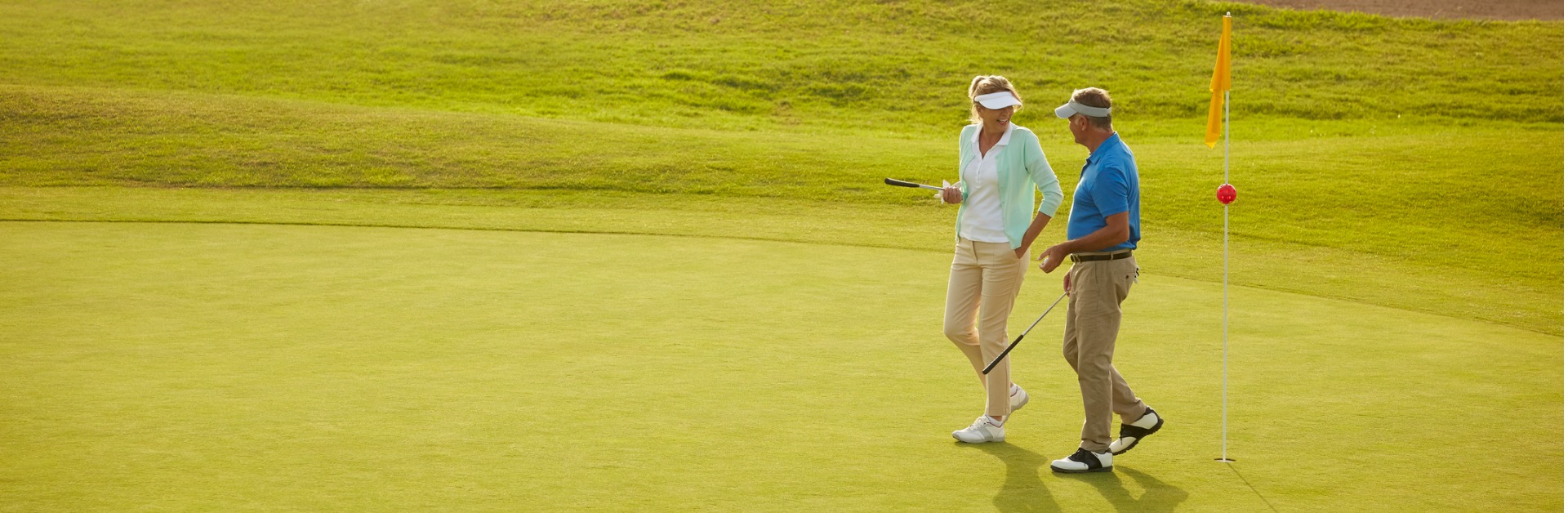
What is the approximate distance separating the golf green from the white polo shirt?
1013mm

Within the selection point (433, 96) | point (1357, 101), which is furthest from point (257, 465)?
point (1357, 101)

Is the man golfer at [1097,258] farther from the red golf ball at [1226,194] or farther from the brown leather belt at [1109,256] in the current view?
the red golf ball at [1226,194]

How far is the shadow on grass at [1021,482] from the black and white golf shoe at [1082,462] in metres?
0.08

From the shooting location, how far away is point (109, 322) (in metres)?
8.99

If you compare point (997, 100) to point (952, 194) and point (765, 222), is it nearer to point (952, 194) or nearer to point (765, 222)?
point (952, 194)

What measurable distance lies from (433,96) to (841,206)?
14853 mm

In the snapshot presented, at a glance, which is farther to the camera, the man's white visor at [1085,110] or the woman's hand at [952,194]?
the woman's hand at [952,194]

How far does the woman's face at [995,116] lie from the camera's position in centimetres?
639

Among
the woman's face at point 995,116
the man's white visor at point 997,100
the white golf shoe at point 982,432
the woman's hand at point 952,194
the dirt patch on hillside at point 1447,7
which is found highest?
the dirt patch on hillside at point 1447,7

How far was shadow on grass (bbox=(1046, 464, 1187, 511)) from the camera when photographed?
18.5ft

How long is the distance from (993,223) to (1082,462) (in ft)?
3.94

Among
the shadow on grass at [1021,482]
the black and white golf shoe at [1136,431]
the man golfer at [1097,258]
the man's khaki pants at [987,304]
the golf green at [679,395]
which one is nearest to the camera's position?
the shadow on grass at [1021,482]

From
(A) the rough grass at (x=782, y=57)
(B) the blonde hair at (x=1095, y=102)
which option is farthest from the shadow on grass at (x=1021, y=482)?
(A) the rough grass at (x=782, y=57)

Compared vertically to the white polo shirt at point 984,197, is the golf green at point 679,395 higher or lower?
lower
